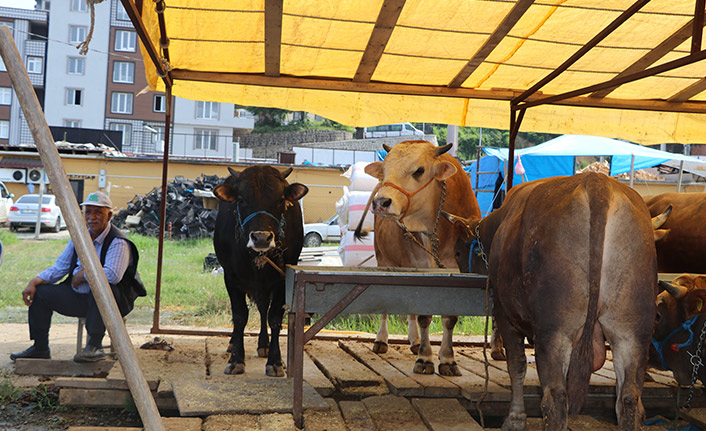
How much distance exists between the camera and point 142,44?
5988mm

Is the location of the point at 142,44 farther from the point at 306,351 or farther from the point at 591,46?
the point at 591,46

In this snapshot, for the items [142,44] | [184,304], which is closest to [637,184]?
[184,304]

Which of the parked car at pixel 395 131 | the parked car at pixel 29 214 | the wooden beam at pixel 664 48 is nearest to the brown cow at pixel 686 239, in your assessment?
the wooden beam at pixel 664 48

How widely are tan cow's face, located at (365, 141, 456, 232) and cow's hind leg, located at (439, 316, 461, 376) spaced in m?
0.90

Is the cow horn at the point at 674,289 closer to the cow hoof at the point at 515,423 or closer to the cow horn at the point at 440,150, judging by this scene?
the cow hoof at the point at 515,423

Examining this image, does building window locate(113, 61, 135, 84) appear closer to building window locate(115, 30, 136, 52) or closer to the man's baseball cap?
building window locate(115, 30, 136, 52)

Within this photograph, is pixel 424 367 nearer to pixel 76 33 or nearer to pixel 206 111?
pixel 206 111

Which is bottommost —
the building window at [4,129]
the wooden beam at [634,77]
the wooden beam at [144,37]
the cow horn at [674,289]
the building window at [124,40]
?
the cow horn at [674,289]

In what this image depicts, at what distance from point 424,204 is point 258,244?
Answer: 1628 millimetres

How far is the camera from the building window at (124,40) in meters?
51.3

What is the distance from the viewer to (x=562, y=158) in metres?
19.0

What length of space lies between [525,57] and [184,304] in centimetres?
773

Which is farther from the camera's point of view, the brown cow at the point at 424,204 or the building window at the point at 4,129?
the building window at the point at 4,129

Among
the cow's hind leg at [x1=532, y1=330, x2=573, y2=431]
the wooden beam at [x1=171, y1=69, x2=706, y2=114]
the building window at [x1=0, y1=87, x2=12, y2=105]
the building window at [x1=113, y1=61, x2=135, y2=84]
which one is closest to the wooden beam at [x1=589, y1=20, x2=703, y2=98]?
the wooden beam at [x1=171, y1=69, x2=706, y2=114]
